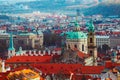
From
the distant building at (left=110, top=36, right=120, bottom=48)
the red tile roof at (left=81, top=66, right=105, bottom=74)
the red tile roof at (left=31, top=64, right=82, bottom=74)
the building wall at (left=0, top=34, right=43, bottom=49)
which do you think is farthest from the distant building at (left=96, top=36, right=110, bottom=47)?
the red tile roof at (left=81, top=66, right=105, bottom=74)

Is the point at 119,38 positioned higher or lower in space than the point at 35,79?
lower

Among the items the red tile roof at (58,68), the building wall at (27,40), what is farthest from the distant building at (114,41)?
the red tile roof at (58,68)

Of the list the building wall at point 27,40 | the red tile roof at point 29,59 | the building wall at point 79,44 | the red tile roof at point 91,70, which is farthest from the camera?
the building wall at point 27,40

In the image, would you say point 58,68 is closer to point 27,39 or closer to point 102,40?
point 102,40

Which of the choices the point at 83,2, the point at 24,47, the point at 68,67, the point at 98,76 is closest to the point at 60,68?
the point at 68,67

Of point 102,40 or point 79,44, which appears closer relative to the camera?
point 79,44

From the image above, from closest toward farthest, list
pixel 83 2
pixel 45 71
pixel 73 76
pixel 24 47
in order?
1. pixel 73 76
2. pixel 45 71
3. pixel 24 47
4. pixel 83 2

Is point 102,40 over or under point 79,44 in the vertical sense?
under

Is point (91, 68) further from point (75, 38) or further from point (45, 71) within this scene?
point (75, 38)

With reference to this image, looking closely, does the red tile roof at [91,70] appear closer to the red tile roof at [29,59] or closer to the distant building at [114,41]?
the red tile roof at [29,59]

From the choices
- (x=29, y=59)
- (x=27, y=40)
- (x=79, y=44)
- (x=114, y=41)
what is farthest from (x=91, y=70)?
(x=27, y=40)

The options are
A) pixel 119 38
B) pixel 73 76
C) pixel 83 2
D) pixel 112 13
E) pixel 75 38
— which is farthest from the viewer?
pixel 83 2
